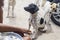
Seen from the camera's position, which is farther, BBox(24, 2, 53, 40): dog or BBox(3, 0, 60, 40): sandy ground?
BBox(3, 0, 60, 40): sandy ground

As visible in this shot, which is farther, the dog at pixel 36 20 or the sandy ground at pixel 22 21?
the sandy ground at pixel 22 21

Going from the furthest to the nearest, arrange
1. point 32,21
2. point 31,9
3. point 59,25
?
1. point 59,25
2. point 32,21
3. point 31,9

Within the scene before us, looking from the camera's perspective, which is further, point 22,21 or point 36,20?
point 22,21

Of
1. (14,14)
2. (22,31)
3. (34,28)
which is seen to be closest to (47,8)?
(34,28)

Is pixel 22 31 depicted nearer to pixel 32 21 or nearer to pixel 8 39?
pixel 8 39

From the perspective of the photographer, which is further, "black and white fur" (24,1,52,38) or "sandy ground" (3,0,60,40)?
"sandy ground" (3,0,60,40)

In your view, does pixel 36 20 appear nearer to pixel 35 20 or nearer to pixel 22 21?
pixel 35 20

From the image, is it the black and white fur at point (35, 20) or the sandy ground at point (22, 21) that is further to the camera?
the sandy ground at point (22, 21)

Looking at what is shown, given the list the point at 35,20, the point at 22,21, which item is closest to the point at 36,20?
the point at 35,20

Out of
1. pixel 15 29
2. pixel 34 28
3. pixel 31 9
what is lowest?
pixel 34 28

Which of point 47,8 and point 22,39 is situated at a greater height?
point 47,8

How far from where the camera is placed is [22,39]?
0.92 metres

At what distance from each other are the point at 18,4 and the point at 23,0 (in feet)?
0.49

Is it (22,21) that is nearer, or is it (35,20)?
(35,20)
